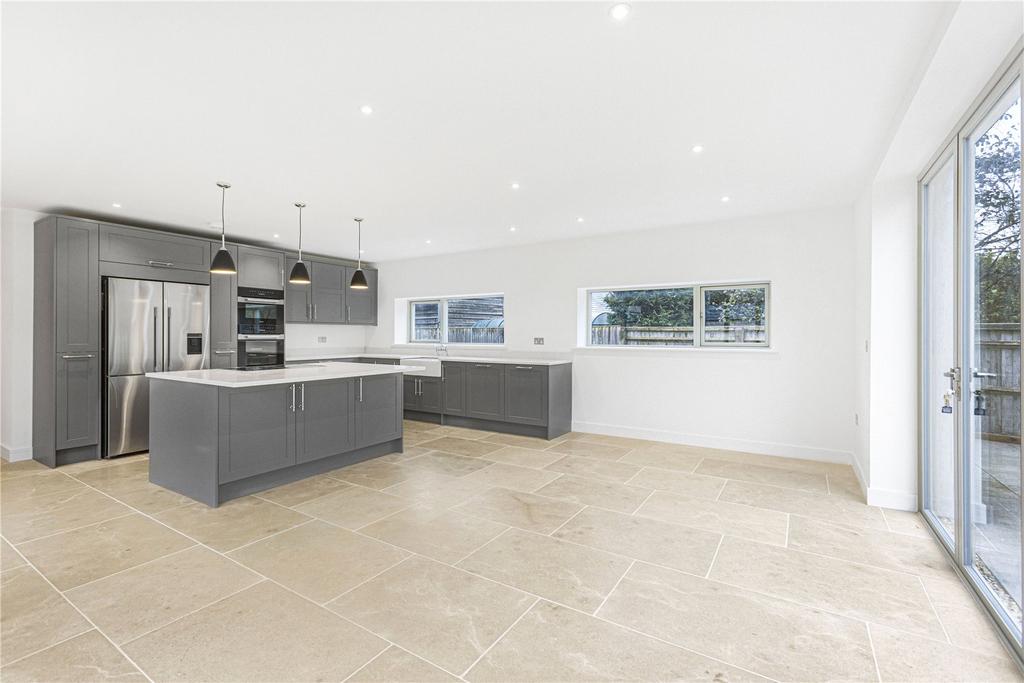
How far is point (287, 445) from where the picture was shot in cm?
388

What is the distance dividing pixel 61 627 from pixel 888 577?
12.5ft

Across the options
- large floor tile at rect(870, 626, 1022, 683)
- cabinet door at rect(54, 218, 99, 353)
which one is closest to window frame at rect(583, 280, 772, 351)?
large floor tile at rect(870, 626, 1022, 683)

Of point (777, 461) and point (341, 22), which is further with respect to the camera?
point (777, 461)

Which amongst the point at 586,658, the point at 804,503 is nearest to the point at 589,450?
the point at 804,503

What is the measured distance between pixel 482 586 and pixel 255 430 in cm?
228

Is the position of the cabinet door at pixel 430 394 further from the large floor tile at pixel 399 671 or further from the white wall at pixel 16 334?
the large floor tile at pixel 399 671

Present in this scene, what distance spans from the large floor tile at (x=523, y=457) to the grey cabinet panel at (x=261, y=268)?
12.3ft

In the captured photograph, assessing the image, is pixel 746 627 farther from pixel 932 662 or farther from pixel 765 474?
pixel 765 474

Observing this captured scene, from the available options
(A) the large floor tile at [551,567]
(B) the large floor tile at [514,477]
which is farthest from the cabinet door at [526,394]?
(A) the large floor tile at [551,567]

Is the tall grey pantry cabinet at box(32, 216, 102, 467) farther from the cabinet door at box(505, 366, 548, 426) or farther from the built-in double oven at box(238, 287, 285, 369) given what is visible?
the cabinet door at box(505, 366, 548, 426)

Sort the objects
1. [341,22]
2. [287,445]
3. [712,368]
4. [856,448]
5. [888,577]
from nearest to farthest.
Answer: [341,22], [888,577], [287,445], [856,448], [712,368]

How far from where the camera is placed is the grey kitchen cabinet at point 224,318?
18.4 feet

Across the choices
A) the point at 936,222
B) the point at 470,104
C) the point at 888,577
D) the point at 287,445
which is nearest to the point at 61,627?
the point at 287,445

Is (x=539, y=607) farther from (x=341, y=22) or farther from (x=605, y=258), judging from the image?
(x=605, y=258)
